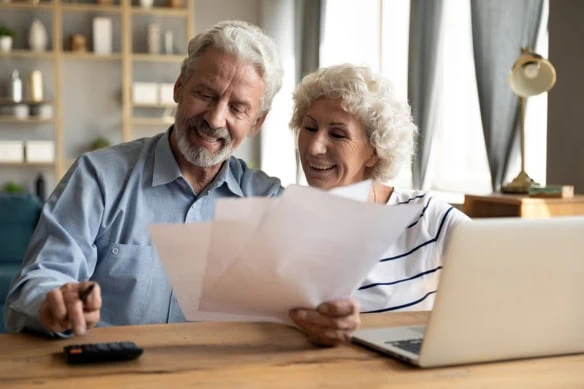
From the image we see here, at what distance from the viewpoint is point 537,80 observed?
13.1ft

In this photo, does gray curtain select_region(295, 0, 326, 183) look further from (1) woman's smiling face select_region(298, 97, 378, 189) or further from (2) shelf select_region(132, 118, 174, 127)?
(1) woman's smiling face select_region(298, 97, 378, 189)

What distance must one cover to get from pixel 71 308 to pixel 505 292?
0.69m

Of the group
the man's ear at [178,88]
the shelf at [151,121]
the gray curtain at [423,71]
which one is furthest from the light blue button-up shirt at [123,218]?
the shelf at [151,121]

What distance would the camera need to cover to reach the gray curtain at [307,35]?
734cm

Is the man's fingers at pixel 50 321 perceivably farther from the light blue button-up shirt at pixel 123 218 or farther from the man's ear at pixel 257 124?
the man's ear at pixel 257 124

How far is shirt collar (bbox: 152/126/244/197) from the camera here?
6.77 feet

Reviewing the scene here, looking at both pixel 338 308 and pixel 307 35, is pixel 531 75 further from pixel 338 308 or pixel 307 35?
pixel 307 35

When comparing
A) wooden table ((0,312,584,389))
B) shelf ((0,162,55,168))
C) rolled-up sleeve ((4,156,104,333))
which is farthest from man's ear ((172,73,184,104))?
shelf ((0,162,55,168))

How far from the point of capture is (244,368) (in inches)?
50.3

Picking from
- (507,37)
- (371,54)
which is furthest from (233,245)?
(371,54)

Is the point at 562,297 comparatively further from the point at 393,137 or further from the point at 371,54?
the point at 371,54

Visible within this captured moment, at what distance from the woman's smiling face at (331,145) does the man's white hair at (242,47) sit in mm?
156

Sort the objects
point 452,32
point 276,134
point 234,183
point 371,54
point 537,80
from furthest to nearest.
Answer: point 276,134
point 371,54
point 452,32
point 537,80
point 234,183

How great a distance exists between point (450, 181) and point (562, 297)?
4459mm
